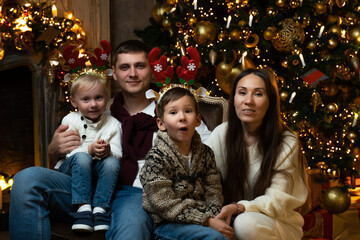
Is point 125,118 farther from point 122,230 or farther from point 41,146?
point 41,146

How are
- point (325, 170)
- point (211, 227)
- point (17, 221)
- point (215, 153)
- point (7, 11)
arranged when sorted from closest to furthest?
point (211, 227)
point (17, 221)
point (215, 153)
point (7, 11)
point (325, 170)

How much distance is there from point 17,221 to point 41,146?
189cm

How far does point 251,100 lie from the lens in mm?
2127

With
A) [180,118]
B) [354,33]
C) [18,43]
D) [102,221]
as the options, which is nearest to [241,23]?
[354,33]

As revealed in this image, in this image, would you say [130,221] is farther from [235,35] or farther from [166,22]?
[166,22]

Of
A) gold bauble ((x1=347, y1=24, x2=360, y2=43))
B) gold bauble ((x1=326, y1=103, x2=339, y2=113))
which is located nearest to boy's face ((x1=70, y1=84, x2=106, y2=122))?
gold bauble ((x1=326, y1=103, x2=339, y2=113))

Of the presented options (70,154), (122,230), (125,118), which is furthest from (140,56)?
(122,230)

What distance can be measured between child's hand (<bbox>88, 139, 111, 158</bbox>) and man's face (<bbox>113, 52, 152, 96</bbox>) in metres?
0.42

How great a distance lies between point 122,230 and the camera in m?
1.90

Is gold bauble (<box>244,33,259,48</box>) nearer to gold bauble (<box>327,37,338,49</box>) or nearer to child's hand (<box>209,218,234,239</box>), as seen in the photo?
gold bauble (<box>327,37,338,49</box>)

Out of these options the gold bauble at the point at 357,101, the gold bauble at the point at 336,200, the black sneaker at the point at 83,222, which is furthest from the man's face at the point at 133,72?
the gold bauble at the point at 357,101

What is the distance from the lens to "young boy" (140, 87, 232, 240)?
1.85m

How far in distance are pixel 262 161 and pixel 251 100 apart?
0.94ft

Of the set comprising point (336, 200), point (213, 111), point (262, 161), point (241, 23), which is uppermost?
point (241, 23)
